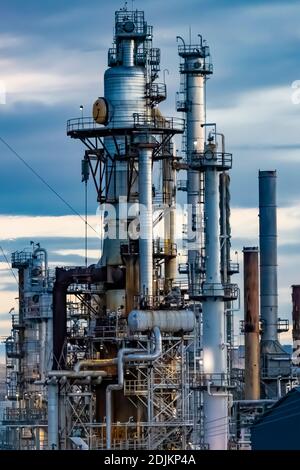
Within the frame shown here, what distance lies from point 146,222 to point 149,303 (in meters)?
2.64

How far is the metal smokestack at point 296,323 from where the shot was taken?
6656cm

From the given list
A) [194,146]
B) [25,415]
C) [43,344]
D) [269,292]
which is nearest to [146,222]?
[269,292]

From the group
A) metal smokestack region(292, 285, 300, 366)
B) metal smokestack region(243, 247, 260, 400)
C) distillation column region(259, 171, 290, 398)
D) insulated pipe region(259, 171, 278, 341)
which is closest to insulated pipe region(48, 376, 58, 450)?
metal smokestack region(243, 247, 260, 400)

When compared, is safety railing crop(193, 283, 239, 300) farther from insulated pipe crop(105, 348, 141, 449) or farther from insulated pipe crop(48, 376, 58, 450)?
insulated pipe crop(48, 376, 58, 450)

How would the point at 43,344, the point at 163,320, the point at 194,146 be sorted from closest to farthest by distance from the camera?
the point at 163,320 < the point at 194,146 < the point at 43,344

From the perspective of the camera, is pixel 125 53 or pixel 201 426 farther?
pixel 125 53

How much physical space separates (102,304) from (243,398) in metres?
10.1

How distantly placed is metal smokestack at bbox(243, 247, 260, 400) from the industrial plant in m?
0.04

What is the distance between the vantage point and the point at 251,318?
65938 mm

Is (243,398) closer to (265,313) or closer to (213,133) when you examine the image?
(265,313)

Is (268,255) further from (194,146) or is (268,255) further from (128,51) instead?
(128,51)
